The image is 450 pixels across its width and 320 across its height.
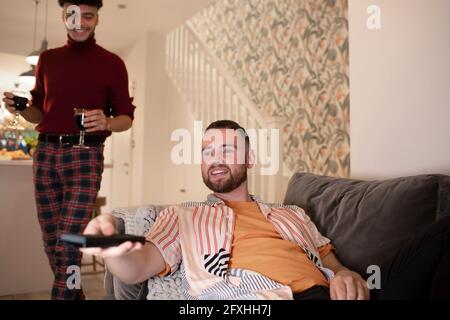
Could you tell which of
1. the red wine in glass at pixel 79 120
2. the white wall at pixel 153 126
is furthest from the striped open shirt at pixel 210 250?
the white wall at pixel 153 126

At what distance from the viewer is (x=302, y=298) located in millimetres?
947

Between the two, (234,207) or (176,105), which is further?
(176,105)

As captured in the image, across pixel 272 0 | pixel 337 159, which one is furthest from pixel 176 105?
pixel 337 159

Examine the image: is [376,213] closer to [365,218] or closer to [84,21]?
[365,218]

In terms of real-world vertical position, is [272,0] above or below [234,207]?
above

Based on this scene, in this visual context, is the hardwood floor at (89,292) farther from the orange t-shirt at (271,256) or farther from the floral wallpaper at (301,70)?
the floral wallpaper at (301,70)

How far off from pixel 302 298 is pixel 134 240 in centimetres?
48

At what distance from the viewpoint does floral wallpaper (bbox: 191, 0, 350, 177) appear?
8.87 feet

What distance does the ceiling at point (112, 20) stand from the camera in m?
3.80

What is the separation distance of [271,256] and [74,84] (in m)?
0.96

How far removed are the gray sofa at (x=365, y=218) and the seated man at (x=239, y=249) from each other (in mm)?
53

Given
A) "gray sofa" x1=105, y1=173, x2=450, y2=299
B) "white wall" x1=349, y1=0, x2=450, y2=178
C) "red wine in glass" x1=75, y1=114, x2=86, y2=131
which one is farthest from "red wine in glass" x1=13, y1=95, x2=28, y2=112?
"white wall" x1=349, y1=0, x2=450, y2=178
